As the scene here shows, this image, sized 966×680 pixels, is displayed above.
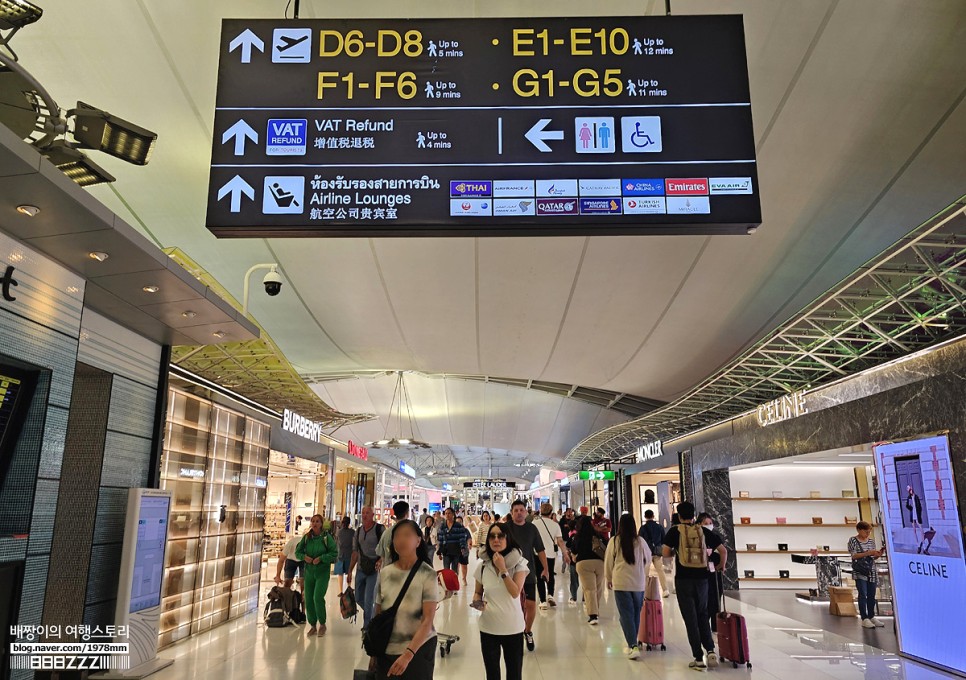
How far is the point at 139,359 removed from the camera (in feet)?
22.6

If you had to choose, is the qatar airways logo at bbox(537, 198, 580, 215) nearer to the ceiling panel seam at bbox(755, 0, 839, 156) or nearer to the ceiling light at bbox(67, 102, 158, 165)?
the ceiling light at bbox(67, 102, 158, 165)

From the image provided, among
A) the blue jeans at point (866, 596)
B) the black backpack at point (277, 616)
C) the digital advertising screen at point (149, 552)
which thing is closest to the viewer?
the digital advertising screen at point (149, 552)

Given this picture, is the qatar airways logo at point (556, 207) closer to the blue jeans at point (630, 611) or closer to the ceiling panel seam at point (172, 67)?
the ceiling panel seam at point (172, 67)

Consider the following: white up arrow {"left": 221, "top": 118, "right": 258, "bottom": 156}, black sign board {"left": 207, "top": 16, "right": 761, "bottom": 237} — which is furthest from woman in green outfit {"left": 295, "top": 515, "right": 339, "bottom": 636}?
white up arrow {"left": 221, "top": 118, "right": 258, "bottom": 156}

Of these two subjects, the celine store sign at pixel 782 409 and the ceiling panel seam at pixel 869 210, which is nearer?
the ceiling panel seam at pixel 869 210

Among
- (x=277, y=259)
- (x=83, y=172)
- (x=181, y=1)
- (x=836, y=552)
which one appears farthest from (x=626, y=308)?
(x=83, y=172)

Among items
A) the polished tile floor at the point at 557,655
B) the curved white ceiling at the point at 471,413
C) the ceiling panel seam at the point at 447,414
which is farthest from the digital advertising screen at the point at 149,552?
the ceiling panel seam at the point at 447,414

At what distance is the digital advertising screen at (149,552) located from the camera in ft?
21.0

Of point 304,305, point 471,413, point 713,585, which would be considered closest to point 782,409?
point 713,585

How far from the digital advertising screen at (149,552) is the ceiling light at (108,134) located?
3710 mm

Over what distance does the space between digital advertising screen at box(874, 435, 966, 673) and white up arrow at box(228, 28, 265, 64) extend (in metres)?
7.15

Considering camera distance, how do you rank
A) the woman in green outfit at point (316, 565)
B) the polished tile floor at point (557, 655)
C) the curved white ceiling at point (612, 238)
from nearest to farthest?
the curved white ceiling at point (612, 238) → the polished tile floor at point (557, 655) → the woman in green outfit at point (316, 565)

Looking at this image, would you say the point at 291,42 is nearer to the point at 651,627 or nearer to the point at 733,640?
the point at 733,640

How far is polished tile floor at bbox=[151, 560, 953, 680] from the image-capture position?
6.58 metres
